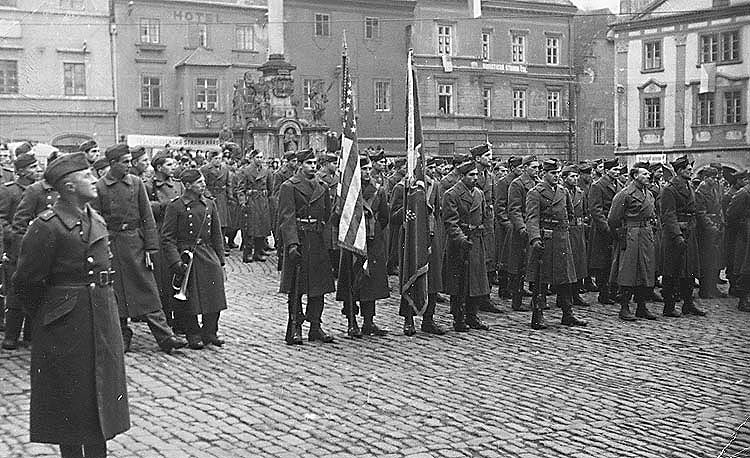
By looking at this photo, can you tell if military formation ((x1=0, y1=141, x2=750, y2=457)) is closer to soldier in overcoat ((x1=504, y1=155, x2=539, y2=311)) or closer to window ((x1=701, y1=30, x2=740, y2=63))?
soldier in overcoat ((x1=504, y1=155, x2=539, y2=311))

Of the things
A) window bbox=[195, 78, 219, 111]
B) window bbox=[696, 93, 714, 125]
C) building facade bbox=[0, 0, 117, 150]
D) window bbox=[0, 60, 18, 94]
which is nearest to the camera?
window bbox=[696, 93, 714, 125]

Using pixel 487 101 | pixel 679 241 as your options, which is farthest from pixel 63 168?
pixel 487 101

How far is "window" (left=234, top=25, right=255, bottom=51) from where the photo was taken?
157 ft

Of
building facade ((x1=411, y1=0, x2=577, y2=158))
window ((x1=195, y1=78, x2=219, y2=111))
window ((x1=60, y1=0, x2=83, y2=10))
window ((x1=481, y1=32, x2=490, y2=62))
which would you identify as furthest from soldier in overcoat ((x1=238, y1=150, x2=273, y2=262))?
window ((x1=481, y1=32, x2=490, y2=62))

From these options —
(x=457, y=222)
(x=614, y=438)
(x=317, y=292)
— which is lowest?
(x=614, y=438)

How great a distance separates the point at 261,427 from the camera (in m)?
6.99

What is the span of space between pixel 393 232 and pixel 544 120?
130ft

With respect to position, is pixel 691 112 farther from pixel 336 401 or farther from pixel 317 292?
pixel 336 401

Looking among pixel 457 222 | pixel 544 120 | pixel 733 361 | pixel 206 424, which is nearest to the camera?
pixel 206 424

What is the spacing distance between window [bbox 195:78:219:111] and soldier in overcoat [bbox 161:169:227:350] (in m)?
37.0

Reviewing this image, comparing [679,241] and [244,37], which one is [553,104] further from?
[679,241]

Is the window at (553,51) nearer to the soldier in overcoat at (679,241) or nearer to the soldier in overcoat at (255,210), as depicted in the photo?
the soldier in overcoat at (255,210)

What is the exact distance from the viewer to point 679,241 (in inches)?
483

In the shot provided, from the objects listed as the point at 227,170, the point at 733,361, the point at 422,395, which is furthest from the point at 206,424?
the point at 227,170
